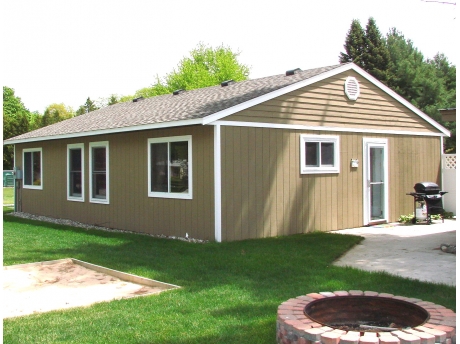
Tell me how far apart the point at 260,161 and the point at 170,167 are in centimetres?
191

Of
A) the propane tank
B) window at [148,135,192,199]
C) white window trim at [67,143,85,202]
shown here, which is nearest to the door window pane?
the propane tank

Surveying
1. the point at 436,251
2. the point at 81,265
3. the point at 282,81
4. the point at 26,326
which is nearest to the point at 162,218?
the point at 81,265

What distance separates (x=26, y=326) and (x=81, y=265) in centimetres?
321

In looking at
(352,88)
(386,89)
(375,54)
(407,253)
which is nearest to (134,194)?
(352,88)

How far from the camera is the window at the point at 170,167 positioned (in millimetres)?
10336

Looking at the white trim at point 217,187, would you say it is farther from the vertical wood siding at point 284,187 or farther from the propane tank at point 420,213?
the propane tank at point 420,213

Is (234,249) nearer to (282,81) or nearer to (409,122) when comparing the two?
(282,81)

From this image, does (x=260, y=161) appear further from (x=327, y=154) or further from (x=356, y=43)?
(x=356, y=43)

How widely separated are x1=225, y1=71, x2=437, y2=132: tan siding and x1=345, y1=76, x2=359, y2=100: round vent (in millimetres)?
97

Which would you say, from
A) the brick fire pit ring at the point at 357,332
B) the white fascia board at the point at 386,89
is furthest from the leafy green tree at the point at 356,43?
the brick fire pit ring at the point at 357,332

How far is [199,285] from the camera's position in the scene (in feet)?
20.0

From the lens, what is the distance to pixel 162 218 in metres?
11.0

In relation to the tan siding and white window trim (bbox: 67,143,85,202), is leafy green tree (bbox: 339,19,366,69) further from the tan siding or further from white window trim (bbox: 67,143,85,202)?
white window trim (bbox: 67,143,85,202)

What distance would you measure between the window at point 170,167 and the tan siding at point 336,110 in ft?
4.31
